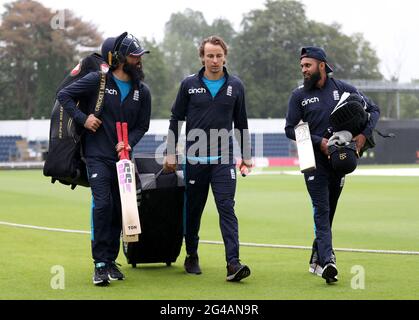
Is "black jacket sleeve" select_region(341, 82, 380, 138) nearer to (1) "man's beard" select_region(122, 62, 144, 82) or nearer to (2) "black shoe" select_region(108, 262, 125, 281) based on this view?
(1) "man's beard" select_region(122, 62, 144, 82)

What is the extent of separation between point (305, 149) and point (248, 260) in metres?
1.95

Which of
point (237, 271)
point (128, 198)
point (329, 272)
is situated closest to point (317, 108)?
point (329, 272)

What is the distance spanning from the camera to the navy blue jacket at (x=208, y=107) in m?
9.00

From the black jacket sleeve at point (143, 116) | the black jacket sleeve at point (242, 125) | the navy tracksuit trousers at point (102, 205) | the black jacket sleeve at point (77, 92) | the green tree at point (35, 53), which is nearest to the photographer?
the navy tracksuit trousers at point (102, 205)

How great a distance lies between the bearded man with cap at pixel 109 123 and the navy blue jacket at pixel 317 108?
4.80ft

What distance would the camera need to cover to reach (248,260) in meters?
10.2

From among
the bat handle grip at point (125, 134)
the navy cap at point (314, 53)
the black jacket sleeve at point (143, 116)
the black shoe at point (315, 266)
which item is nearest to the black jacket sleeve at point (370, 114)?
the navy cap at point (314, 53)

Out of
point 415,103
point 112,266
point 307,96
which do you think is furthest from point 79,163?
point 415,103

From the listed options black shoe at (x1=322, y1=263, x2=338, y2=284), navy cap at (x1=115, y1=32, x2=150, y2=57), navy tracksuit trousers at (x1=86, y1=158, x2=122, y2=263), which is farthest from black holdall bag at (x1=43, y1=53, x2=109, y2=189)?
black shoe at (x1=322, y1=263, x2=338, y2=284)

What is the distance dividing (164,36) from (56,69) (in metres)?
50.1

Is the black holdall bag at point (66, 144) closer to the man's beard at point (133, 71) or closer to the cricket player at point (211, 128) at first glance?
the man's beard at point (133, 71)

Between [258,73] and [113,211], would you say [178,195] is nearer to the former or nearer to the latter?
[113,211]

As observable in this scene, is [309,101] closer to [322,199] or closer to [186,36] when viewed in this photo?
[322,199]

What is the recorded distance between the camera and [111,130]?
29.0 feet
